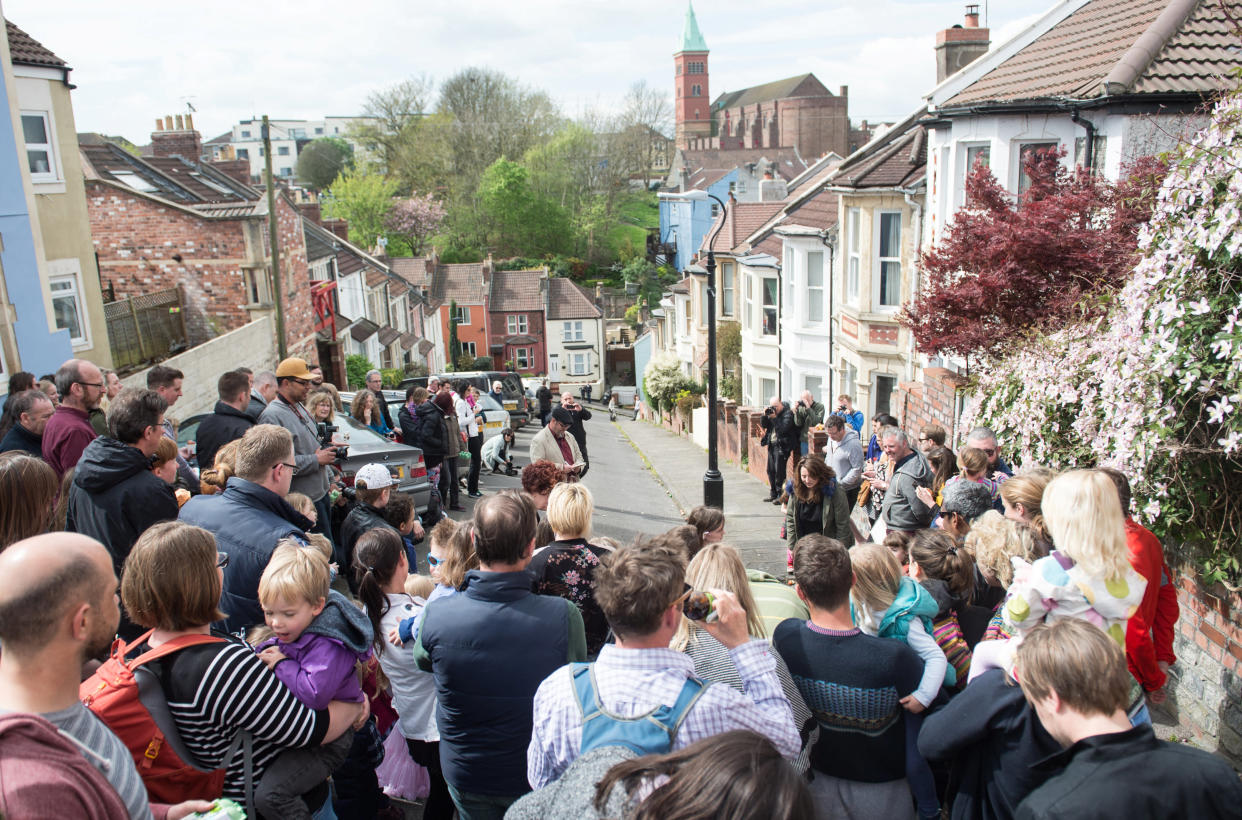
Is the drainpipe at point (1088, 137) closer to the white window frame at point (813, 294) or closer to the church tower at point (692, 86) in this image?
the white window frame at point (813, 294)

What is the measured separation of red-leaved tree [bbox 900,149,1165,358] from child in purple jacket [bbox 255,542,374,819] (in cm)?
711

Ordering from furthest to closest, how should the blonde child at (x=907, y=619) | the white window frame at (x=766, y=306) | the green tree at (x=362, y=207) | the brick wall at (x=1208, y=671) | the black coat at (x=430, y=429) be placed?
the green tree at (x=362, y=207) → the white window frame at (x=766, y=306) → the black coat at (x=430, y=429) → the brick wall at (x=1208, y=671) → the blonde child at (x=907, y=619)

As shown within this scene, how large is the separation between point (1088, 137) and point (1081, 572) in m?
9.16

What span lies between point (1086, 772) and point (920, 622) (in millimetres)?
1298

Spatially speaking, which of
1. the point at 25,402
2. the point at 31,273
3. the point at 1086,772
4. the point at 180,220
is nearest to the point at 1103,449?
the point at 1086,772

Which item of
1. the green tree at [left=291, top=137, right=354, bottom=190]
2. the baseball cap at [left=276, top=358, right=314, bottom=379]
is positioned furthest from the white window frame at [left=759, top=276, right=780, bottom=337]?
the green tree at [left=291, top=137, right=354, bottom=190]

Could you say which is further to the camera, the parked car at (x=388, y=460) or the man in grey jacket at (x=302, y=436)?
the parked car at (x=388, y=460)

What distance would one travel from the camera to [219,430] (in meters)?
7.02

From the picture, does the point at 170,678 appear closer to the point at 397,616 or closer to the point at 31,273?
the point at 397,616

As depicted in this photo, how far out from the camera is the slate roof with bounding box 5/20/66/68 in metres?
14.5

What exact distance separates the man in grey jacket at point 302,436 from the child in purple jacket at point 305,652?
3463 millimetres

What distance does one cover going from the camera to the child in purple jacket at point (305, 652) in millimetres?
3348

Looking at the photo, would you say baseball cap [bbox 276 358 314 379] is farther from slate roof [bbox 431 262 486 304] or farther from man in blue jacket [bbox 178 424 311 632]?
slate roof [bbox 431 262 486 304]

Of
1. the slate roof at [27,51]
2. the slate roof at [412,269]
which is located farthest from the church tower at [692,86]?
the slate roof at [27,51]
